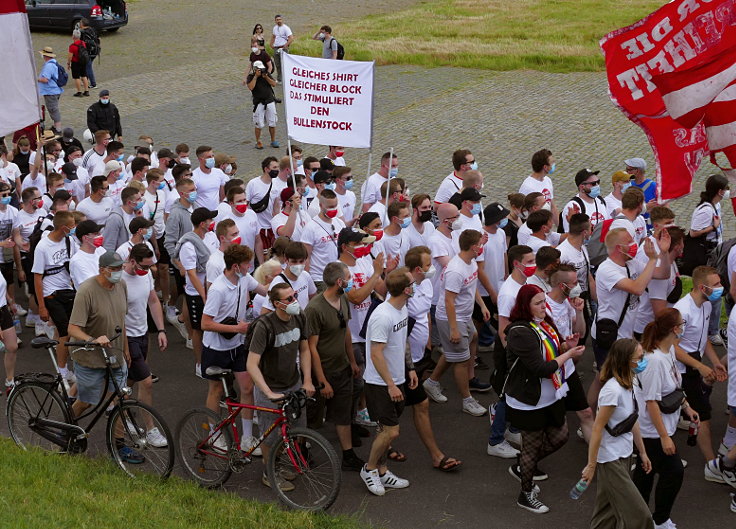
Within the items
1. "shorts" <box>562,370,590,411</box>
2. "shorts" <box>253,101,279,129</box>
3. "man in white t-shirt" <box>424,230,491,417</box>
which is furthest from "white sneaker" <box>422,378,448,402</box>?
"shorts" <box>253,101,279,129</box>

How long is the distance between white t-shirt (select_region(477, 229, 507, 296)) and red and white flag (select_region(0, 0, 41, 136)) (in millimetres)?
4606

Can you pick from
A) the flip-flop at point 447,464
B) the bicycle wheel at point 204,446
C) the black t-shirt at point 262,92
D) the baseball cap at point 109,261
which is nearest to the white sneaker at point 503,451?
the flip-flop at point 447,464

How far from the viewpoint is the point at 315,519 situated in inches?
282

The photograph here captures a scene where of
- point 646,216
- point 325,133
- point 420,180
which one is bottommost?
point 420,180

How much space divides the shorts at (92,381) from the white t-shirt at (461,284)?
3099 millimetres

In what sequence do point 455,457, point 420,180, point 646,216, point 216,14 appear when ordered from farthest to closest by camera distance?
1. point 216,14
2. point 420,180
3. point 646,216
4. point 455,457

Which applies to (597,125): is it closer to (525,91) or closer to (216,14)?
(525,91)

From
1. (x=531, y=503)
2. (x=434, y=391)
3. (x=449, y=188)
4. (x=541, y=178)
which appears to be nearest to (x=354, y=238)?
(x=434, y=391)

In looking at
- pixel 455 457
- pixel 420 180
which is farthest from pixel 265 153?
pixel 455 457

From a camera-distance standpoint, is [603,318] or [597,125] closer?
[603,318]

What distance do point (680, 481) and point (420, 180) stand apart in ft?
36.8

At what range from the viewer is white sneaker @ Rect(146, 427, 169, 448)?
25.3ft

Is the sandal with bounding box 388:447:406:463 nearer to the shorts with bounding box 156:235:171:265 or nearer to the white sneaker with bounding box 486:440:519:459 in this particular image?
the white sneaker with bounding box 486:440:519:459

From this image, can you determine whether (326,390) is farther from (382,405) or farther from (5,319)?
(5,319)
